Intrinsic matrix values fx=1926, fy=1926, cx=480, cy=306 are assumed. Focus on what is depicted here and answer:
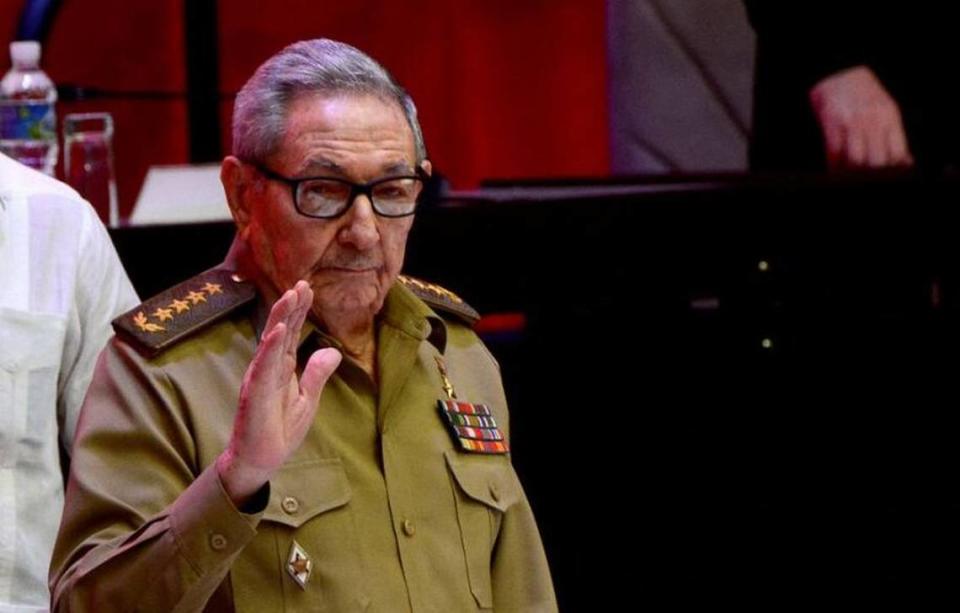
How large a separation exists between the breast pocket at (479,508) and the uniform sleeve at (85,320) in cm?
59

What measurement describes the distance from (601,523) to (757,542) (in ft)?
0.96

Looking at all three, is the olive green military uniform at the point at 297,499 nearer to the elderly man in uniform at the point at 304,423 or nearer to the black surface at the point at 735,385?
the elderly man in uniform at the point at 304,423

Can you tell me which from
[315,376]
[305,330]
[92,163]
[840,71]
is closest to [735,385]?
[840,71]

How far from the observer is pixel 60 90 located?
3498 millimetres

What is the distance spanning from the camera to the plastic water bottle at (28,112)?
3346 mm

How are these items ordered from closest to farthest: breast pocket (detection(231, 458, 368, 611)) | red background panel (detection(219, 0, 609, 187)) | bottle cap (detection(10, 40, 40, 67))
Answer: breast pocket (detection(231, 458, 368, 611))
bottle cap (detection(10, 40, 40, 67))
red background panel (detection(219, 0, 609, 187))

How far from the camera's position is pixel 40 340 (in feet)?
8.08

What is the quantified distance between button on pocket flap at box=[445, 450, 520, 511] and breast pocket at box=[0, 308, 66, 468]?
596 mm

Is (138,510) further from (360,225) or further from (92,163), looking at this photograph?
(92,163)

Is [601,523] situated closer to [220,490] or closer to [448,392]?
[448,392]

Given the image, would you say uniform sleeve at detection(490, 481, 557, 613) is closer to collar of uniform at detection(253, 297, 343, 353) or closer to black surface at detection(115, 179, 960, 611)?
collar of uniform at detection(253, 297, 343, 353)

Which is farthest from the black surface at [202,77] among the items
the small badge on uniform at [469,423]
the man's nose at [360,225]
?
the man's nose at [360,225]

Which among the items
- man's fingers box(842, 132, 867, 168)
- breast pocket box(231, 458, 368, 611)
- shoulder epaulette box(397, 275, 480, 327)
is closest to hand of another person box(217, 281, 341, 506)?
breast pocket box(231, 458, 368, 611)

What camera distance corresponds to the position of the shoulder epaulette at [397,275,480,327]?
7.50 ft
